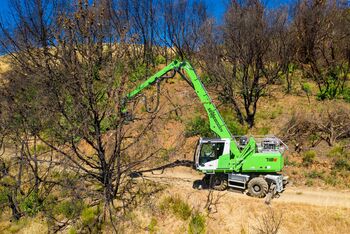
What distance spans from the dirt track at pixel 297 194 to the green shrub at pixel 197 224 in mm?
1375

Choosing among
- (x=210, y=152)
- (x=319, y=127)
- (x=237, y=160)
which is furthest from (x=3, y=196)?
(x=319, y=127)

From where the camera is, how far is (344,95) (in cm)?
2166

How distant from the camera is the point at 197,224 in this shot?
12.6 m

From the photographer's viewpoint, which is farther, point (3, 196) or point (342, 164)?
point (342, 164)

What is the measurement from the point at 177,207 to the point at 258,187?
3112 millimetres

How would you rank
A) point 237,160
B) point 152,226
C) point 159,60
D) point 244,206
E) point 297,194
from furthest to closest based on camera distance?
1. point 159,60
2. point 297,194
3. point 237,160
4. point 152,226
5. point 244,206

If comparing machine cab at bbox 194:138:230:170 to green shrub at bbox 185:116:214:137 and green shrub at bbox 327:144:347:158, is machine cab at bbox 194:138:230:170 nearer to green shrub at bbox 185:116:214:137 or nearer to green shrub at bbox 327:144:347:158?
green shrub at bbox 185:116:214:137

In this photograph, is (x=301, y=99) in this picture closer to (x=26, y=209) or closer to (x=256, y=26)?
(x=256, y=26)

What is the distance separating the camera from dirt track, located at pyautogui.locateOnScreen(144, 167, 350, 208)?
1255cm

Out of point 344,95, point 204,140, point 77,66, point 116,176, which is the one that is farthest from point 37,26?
point 344,95

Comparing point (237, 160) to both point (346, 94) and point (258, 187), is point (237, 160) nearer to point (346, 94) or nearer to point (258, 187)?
point (258, 187)

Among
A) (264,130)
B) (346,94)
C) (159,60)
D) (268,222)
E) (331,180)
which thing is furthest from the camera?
(159,60)

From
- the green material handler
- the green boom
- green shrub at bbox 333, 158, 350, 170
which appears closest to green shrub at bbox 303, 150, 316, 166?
green shrub at bbox 333, 158, 350, 170

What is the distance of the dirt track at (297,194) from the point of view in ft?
41.2
